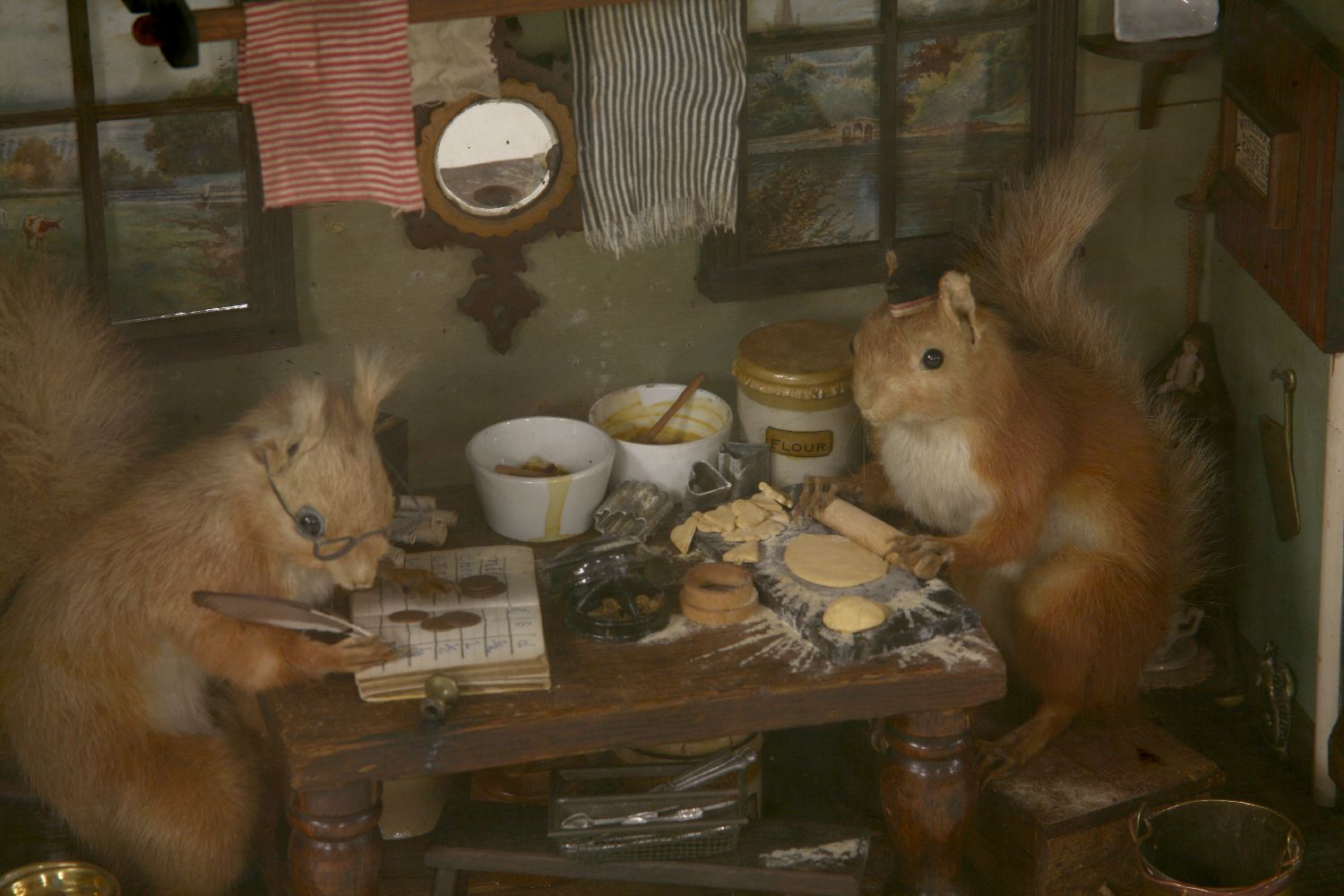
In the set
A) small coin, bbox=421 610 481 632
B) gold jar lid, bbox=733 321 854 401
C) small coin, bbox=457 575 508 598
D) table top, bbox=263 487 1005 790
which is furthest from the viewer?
gold jar lid, bbox=733 321 854 401

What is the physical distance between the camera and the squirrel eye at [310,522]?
228 cm

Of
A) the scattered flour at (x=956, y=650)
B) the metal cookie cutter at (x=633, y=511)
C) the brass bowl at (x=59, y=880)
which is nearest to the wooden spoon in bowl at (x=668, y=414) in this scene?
the metal cookie cutter at (x=633, y=511)

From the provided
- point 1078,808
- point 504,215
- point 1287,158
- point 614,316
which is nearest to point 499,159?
point 504,215

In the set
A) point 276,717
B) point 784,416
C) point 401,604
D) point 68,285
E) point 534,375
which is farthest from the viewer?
point 534,375

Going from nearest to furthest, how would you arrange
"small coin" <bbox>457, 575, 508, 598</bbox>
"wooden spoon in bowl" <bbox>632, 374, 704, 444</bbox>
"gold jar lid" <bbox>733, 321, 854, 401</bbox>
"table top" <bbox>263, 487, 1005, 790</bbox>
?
"table top" <bbox>263, 487, 1005, 790</bbox> < "small coin" <bbox>457, 575, 508, 598</bbox> < "gold jar lid" <bbox>733, 321, 854, 401</bbox> < "wooden spoon in bowl" <bbox>632, 374, 704, 444</bbox>

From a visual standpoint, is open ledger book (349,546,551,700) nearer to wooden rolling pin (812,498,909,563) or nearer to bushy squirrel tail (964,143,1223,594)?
wooden rolling pin (812,498,909,563)

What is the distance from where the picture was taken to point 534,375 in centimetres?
310

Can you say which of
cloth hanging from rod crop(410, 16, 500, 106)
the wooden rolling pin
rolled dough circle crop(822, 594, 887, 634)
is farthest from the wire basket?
cloth hanging from rod crop(410, 16, 500, 106)

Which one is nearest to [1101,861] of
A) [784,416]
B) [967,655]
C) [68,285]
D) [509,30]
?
[967,655]

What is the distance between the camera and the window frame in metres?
2.57

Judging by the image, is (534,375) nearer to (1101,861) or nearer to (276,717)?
(276,717)

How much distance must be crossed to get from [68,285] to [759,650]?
136 centimetres

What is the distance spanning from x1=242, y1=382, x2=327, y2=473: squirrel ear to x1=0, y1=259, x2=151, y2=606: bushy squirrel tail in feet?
1.23

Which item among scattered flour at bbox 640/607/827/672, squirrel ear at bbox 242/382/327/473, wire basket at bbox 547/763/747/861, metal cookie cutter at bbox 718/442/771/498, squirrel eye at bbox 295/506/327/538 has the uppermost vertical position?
squirrel ear at bbox 242/382/327/473
